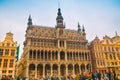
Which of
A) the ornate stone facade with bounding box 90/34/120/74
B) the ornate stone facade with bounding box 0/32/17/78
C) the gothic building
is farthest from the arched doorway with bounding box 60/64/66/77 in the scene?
the ornate stone facade with bounding box 0/32/17/78

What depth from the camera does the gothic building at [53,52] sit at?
175ft

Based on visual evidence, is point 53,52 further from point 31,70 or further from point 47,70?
point 31,70

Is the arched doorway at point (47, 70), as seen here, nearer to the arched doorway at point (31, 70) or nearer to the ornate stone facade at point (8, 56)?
the arched doorway at point (31, 70)

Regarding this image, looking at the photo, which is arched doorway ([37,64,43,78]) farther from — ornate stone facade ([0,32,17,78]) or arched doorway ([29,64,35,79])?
ornate stone facade ([0,32,17,78])

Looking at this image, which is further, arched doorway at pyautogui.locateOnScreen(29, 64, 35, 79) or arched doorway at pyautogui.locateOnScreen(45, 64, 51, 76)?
arched doorway at pyautogui.locateOnScreen(45, 64, 51, 76)

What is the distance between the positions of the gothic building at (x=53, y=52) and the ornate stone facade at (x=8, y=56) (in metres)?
4.90

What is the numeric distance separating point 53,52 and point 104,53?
23610 mm

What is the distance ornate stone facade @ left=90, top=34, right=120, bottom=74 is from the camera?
61425mm

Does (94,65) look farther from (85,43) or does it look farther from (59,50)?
(59,50)

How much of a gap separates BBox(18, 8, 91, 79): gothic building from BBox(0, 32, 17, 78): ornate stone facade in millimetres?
4898

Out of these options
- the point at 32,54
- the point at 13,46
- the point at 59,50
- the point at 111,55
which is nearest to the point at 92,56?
the point at 111,55

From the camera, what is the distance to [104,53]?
2488 inches

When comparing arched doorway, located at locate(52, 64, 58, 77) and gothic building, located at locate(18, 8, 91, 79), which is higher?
gothic building, located at locate(18, 8, 91, 79)

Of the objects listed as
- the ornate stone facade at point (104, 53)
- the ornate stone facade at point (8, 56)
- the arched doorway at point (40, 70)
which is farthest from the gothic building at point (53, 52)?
the ornate stone facade at point (8, 56)
